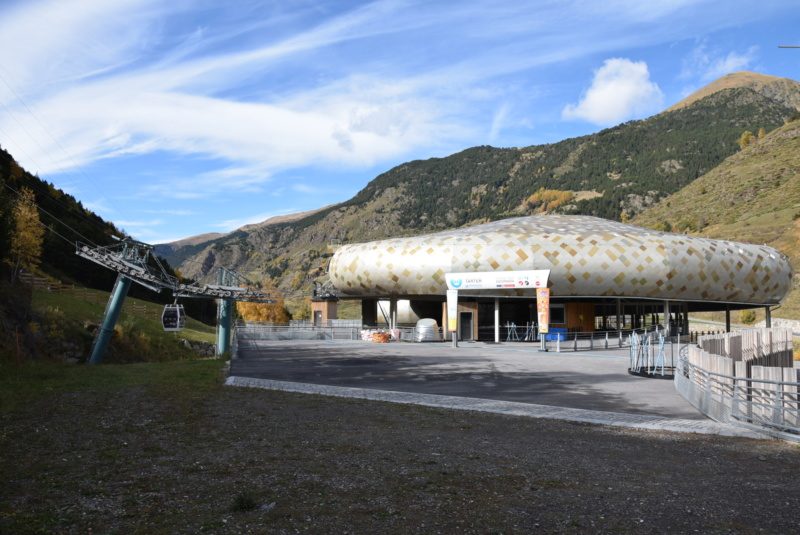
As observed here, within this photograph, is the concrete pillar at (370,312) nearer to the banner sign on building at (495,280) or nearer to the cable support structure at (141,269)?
the banner sign on building at (495,280)

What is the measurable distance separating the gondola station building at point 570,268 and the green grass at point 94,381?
25.5 m

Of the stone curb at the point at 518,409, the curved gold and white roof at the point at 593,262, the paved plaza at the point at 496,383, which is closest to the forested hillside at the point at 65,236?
the curved gold and white roof at the point at 593,262

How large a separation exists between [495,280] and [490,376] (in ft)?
76.9

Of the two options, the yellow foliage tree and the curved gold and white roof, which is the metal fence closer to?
the curved gold and white roof

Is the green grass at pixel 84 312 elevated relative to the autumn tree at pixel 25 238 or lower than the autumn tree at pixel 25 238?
lower

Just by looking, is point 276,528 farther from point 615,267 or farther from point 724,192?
point 724,192

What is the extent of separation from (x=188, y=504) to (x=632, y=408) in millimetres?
10869

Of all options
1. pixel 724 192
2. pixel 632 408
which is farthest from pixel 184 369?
pixel 724 192

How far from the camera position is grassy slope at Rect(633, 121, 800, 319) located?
104 metres

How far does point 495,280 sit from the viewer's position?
144 feet

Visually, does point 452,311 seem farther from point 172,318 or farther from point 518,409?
point 518,409

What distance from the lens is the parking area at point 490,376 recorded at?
15.4 m

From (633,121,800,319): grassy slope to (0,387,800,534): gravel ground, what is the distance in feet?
286

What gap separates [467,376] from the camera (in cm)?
2077
